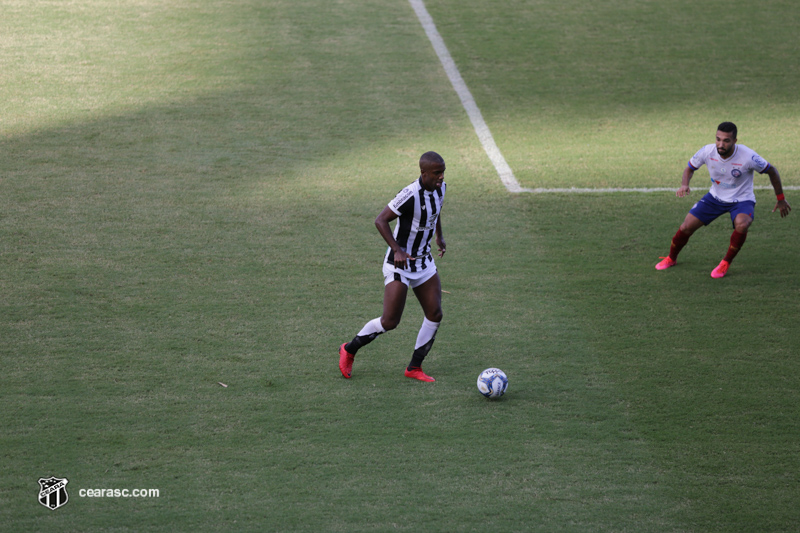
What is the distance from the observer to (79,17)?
17.6 meters

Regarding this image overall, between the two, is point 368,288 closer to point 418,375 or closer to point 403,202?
point 418,375

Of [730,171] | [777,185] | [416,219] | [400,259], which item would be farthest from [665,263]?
[400,259]

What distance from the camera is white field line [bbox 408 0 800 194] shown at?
448 inches

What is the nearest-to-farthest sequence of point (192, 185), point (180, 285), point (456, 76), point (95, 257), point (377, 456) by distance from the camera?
point (377, 456) → point (180, 285) → point (95, 257) → point (192, 185) → point (456, 76)

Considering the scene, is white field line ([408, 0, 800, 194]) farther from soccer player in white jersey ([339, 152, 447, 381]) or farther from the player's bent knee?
the player's bent knee

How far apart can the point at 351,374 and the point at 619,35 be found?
13.9 meters

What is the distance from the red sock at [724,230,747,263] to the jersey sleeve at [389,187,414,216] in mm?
4425

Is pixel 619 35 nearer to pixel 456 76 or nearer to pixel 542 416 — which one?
pixel 456 76

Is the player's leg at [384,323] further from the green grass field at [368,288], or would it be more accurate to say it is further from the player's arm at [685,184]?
the player's arm at [685,184]

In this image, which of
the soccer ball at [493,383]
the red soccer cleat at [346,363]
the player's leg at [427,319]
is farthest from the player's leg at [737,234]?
the red soccer cleat at [346,363]

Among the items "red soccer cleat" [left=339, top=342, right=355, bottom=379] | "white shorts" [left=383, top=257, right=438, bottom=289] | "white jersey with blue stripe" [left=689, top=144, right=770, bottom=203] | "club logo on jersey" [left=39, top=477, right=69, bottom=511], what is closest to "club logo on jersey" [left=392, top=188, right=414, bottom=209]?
"white shorts" [left=383, top=257, right=438, bottom=289]

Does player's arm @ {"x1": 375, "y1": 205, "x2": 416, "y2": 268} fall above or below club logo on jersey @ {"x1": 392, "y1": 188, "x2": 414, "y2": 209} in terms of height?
below

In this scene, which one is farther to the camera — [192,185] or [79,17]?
[79,17]

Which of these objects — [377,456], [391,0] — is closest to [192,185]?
[377,456]
